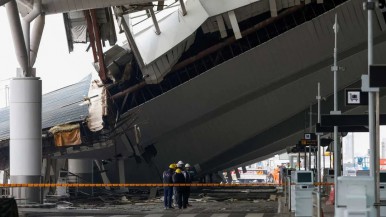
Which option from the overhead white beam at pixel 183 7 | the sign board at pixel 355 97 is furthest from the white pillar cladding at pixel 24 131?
the sign board at pixel 355 97

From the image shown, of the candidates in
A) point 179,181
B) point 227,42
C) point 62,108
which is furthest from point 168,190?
point 62,108

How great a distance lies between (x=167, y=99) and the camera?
183 feet

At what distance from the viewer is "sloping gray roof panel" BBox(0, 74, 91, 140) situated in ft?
174

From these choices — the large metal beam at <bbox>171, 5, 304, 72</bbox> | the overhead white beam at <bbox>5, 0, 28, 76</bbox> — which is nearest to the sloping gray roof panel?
the large metal beam at <bbox>171, 5, 304, 72</bbox>

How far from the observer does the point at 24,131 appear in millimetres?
37500

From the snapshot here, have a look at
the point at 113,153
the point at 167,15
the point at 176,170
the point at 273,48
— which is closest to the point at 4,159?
the point at 113,153

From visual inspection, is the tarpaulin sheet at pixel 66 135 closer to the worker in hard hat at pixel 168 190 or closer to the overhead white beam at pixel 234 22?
the overhead white beam at pixel 234 22

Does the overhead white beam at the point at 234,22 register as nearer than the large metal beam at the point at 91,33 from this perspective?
Yes

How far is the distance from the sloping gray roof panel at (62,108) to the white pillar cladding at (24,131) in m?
14.5

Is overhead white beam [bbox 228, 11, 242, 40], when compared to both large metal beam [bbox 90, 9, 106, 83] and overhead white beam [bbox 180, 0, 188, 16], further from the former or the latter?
large metal beam [bbox 90, 9, 106, 83]

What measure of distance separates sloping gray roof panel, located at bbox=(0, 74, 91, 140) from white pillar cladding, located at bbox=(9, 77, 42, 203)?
14.5 m

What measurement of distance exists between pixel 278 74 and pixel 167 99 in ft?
20.9

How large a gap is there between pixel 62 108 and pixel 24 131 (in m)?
20.0

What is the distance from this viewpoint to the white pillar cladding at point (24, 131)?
37.3m
